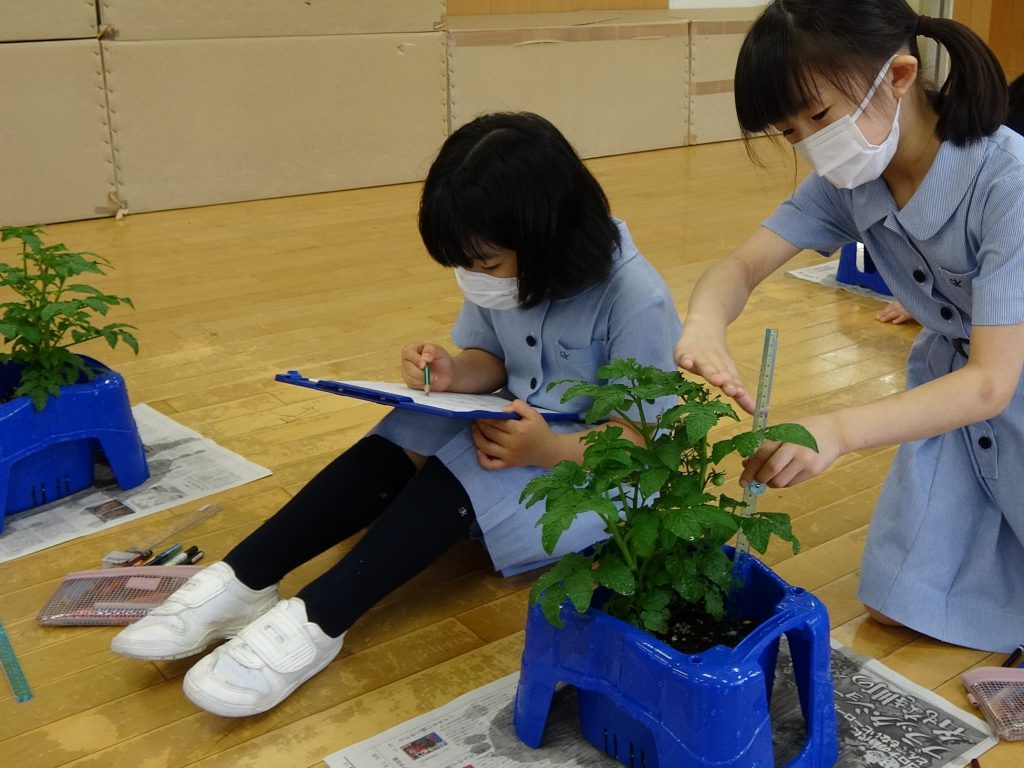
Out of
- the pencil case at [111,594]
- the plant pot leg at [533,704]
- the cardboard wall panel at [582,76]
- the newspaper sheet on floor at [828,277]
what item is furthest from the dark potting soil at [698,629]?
the cardboard wall panel at [582,76]

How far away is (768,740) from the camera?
3.30 ft

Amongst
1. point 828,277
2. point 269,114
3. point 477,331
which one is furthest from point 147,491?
point 269,114

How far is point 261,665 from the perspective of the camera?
118 centimetres

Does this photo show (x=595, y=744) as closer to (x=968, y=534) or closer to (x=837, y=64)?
(x=968, y=534)

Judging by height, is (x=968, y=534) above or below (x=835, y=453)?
below

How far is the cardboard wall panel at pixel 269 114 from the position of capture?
3535mm

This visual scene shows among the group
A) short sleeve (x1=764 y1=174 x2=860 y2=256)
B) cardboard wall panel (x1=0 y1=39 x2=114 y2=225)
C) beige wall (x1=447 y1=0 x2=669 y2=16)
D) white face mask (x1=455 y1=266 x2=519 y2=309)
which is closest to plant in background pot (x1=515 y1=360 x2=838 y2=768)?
white face mask (x1=455 y1=266 x2=519 y2=309)

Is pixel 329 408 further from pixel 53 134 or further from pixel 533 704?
pixel 53 134

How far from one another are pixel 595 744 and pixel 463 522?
1.03ft

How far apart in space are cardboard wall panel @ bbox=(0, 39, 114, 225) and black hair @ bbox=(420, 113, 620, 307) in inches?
96.6

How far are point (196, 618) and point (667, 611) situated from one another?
0.54 m

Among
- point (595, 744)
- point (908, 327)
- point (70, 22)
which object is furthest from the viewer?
point (70, 22)

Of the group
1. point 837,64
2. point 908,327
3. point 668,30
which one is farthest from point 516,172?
point 668,30

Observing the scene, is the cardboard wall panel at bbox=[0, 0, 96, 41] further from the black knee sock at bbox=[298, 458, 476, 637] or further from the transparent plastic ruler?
the transparent plastic ruler
